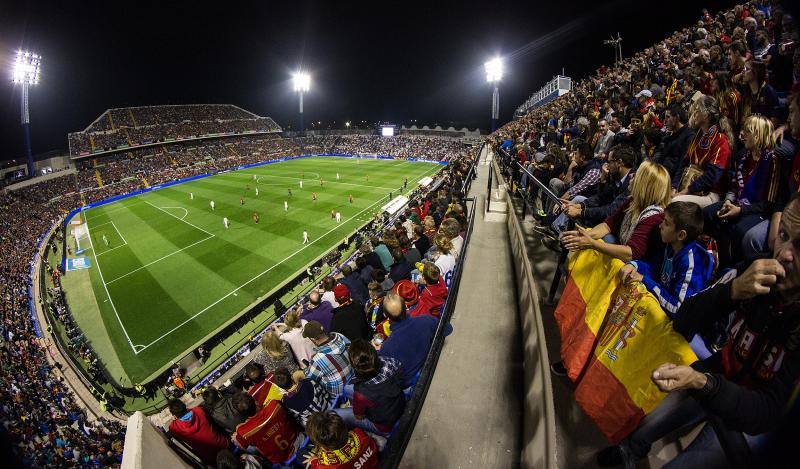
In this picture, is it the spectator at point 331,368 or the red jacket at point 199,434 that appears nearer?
the spectator at point 331,368

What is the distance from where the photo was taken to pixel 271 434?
11.1ft

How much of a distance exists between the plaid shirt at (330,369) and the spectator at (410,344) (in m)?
0.54

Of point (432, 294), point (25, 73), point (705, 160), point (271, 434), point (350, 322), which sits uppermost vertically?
point (25, 73)

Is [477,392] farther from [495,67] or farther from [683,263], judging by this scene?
[495,67]

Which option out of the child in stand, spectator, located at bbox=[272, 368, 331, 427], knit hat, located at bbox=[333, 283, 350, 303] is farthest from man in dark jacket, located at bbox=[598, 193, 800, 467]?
knit hat, located at bbox=[333, 283, 350, 303]

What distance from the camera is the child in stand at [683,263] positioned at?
2424 mm

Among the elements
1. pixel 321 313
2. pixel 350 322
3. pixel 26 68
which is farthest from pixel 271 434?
pixel 26 68

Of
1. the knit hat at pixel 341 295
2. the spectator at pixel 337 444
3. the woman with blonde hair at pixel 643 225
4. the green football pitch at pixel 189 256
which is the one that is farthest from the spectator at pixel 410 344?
the green football pitch at pixel 189 256

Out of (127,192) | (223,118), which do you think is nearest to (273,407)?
(127,192)

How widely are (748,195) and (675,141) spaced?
1.60m

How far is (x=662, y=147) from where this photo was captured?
4777 millimetres

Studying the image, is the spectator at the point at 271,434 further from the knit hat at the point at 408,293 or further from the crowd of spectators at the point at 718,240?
the crowd of spectators at the point at 718,240

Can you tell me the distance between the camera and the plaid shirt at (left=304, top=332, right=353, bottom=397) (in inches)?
139

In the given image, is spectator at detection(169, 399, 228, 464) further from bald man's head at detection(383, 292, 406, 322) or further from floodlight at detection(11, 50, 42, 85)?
floodlight at detection(11, 50, 42, 85)
